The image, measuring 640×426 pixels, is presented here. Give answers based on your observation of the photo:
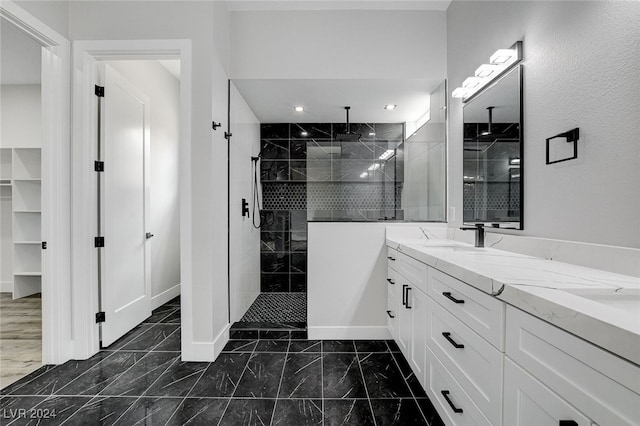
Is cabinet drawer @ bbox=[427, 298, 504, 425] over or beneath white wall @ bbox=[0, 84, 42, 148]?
beneath

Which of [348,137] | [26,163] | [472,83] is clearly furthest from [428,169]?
[26,163]

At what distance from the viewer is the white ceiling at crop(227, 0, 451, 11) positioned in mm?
2559

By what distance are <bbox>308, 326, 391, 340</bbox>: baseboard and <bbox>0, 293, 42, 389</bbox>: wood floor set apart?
2160 millimetres

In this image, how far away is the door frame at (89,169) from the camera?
222 cm

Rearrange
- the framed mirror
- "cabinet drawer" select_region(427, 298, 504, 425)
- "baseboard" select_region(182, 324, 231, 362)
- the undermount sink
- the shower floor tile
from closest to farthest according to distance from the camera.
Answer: the undermount sink
"cabinet drawer" select_region(427, 298, 504, 425)
the framed mirror
"baseboard" select_region(182, 324, 231, 362)
the shower floor tile

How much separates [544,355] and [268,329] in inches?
90.1

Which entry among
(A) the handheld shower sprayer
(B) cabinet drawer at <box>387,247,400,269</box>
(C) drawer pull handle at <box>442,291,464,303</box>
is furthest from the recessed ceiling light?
(A) the handheld shower sprayer

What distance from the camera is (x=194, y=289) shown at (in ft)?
7.32

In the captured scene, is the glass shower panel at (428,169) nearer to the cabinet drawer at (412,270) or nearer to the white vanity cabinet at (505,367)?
the cabinet drawer at (412,270)

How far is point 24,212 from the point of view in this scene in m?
3.85

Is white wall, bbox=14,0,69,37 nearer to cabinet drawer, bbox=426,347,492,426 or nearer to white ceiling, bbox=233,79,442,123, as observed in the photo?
white ceiling, bbox=233,79,442,123

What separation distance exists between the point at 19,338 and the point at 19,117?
306cm

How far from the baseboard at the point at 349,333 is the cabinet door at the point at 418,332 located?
0.70 metres

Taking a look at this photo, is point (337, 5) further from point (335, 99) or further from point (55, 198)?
point (55, 198)
